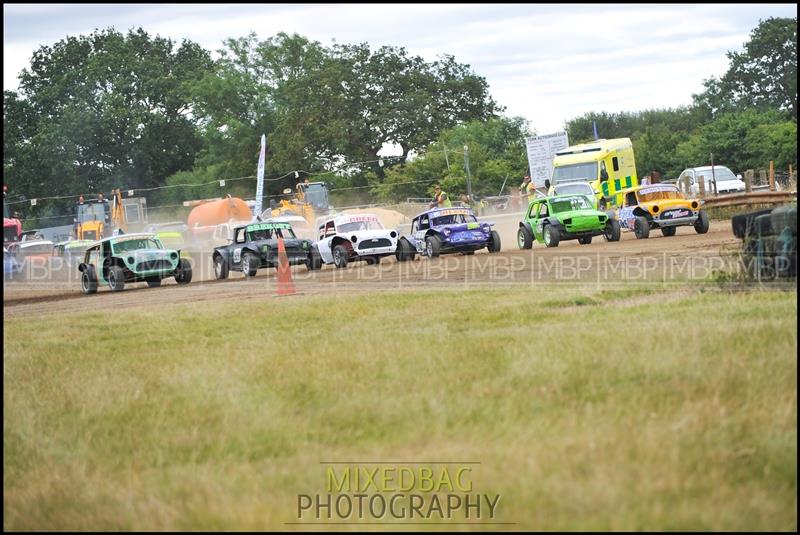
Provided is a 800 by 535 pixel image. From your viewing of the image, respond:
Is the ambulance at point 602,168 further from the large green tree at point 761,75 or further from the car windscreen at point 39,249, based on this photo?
the large green tree at point 761,75

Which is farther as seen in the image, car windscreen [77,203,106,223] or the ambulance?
car windscreen [77,203,106,223]

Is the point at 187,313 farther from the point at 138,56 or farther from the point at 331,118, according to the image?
the point at 138,56

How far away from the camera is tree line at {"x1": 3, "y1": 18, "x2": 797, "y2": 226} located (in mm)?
62406

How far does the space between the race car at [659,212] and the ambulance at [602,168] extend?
4.62 m

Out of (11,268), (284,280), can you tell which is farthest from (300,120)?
(284,280)

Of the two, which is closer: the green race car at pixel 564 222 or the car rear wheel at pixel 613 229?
the green race car at pixel 564 222

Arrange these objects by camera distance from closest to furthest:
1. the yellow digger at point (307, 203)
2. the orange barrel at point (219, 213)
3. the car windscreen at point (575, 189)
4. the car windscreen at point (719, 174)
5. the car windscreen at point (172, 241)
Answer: the car windscreen at point (575, 189)
the car windscreen at point (172, 241)
the car windscreen at point (719, 174)
the yellow digger at point (307, 203)
the orange barrel at point (219, 213)

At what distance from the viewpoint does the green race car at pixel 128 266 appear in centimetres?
2662

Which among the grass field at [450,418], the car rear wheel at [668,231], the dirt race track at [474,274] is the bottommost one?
the grass field at [450,418]

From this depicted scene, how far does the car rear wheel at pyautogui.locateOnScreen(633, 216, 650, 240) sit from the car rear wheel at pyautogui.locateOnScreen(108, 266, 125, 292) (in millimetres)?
12447

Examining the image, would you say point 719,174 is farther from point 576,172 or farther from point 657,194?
point 657,194

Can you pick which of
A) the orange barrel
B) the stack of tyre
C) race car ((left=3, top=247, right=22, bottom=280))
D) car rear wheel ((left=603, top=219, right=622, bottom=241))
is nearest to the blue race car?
car rear wheel ((left=603, top=219, right=622, bottom=241))

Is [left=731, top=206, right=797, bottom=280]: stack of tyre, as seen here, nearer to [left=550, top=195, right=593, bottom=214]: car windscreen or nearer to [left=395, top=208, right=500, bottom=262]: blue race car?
[left=395, top=208, right=500, bottom=262]: blue race car

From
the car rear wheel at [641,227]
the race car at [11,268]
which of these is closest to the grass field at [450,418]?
the car rear wheel at [641,227]
